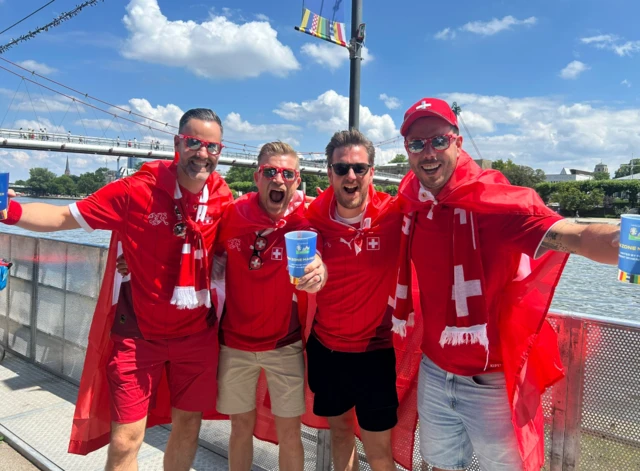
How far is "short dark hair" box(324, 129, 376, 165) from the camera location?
2.39m

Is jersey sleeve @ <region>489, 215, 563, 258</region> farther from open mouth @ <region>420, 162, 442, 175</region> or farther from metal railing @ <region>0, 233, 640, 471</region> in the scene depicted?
metal railing @ <region>0, 233, 640, 471</region>

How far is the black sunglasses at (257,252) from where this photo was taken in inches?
94.7

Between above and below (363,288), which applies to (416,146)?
above

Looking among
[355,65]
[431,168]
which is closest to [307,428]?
[431,168]

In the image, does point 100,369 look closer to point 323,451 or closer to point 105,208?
point 105,208

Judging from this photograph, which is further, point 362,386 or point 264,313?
point 264,313

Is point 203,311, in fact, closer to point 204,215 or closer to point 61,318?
point 204,215

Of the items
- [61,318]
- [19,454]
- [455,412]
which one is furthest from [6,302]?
[455,412]

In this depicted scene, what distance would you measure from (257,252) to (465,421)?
1261 mm

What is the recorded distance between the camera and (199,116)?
2477 mm

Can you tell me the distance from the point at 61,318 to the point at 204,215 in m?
2.54

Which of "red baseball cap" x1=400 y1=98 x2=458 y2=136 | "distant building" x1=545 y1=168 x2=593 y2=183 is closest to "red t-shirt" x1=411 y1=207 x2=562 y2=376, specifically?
"red baseball cap" x1=400 y1=98 x2=458 y2=136

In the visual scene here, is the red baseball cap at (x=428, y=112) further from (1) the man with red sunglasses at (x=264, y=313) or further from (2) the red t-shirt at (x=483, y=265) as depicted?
(1) the man with red sunglasses at (x=264, y=313)

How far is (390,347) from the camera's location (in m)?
2.34
